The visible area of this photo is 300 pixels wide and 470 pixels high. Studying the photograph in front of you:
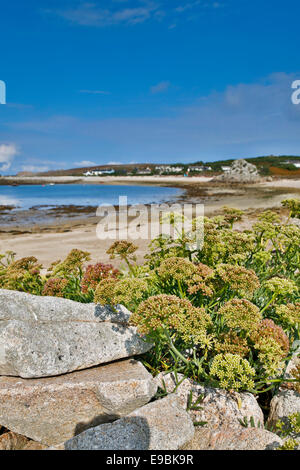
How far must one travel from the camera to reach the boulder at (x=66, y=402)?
3.54 meters

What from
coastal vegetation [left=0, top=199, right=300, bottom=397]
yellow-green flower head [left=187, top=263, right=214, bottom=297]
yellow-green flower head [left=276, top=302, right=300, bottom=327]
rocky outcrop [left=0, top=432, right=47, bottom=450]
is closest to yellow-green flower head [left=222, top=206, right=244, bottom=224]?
coastal vegetation [left=0, top=199, right=300, bottom=397]

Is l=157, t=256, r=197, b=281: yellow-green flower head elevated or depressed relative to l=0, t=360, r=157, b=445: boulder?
elevated

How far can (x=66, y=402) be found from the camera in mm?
3568

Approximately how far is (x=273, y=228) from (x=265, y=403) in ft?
12.5

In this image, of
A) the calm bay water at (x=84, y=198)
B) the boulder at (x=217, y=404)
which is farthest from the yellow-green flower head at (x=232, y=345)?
the calm bay water at (x=84, y=198)

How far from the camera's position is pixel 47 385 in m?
3.60

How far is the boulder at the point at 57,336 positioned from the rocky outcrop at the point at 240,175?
92.3 m

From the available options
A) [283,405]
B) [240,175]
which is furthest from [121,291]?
[240,175]

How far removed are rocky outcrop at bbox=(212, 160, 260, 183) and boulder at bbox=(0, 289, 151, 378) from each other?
303ft

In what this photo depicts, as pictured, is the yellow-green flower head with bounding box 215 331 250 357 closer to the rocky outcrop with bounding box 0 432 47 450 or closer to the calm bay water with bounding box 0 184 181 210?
the rocky outcrop with bounding box 0 432 47 450

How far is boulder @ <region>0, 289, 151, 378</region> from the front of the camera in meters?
3.77

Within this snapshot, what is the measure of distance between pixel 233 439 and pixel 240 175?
330ft

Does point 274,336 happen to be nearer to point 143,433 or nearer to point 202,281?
point 202,281
